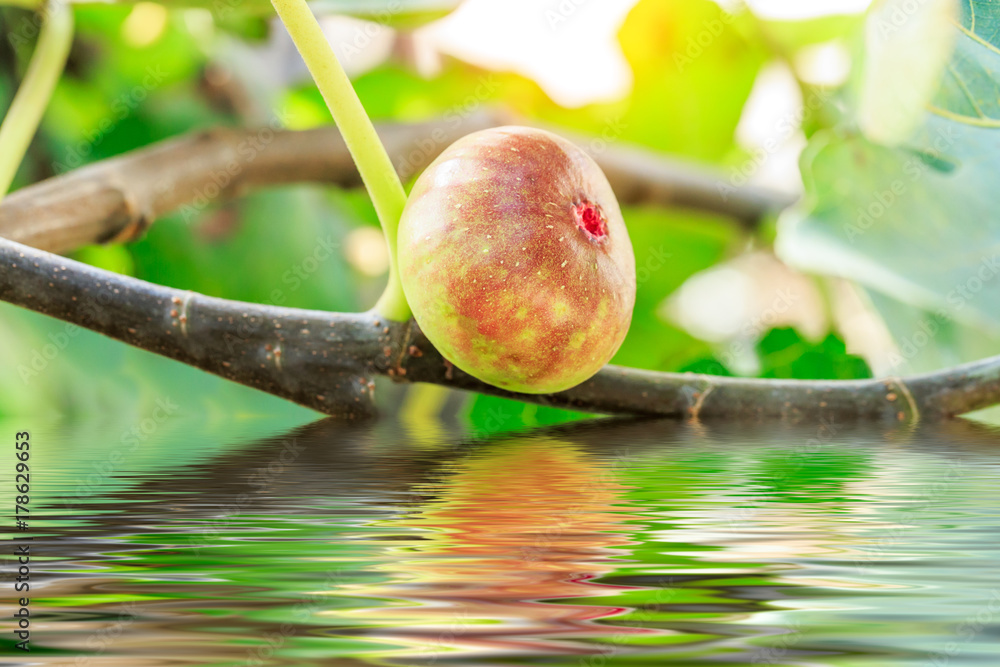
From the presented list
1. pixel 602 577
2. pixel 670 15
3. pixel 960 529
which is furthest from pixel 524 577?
pixel 670 15

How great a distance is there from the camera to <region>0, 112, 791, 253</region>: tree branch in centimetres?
58

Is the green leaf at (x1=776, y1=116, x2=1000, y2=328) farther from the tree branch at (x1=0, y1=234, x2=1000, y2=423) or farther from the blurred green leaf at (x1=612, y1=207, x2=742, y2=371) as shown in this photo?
the blurred green leaf at (x1=612, y1=207, x2=742, y2=371)

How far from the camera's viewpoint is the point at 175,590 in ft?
0.84

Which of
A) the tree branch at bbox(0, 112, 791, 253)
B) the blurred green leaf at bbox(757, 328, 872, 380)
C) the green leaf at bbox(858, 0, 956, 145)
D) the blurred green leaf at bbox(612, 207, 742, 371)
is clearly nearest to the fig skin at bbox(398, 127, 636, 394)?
the green leaf at bbox(858, 0, 956, 145)

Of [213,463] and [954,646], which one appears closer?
[954,646]

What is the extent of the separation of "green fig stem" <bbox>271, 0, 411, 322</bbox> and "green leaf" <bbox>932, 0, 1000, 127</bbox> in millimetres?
293

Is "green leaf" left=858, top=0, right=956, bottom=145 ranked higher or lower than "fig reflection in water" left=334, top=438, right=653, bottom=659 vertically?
higher

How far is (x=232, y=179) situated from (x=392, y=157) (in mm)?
148

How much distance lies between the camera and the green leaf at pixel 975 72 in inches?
17.4

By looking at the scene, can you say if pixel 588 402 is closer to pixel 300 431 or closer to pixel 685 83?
pixel 300 431

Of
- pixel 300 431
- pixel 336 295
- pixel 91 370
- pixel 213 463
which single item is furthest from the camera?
pixel 336 295

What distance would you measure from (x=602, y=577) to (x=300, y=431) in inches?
13.5

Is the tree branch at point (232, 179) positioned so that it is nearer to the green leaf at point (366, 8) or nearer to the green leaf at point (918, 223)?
the green leaf at point (366, 8)

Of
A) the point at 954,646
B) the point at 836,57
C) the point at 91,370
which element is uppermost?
the point at 836,57
